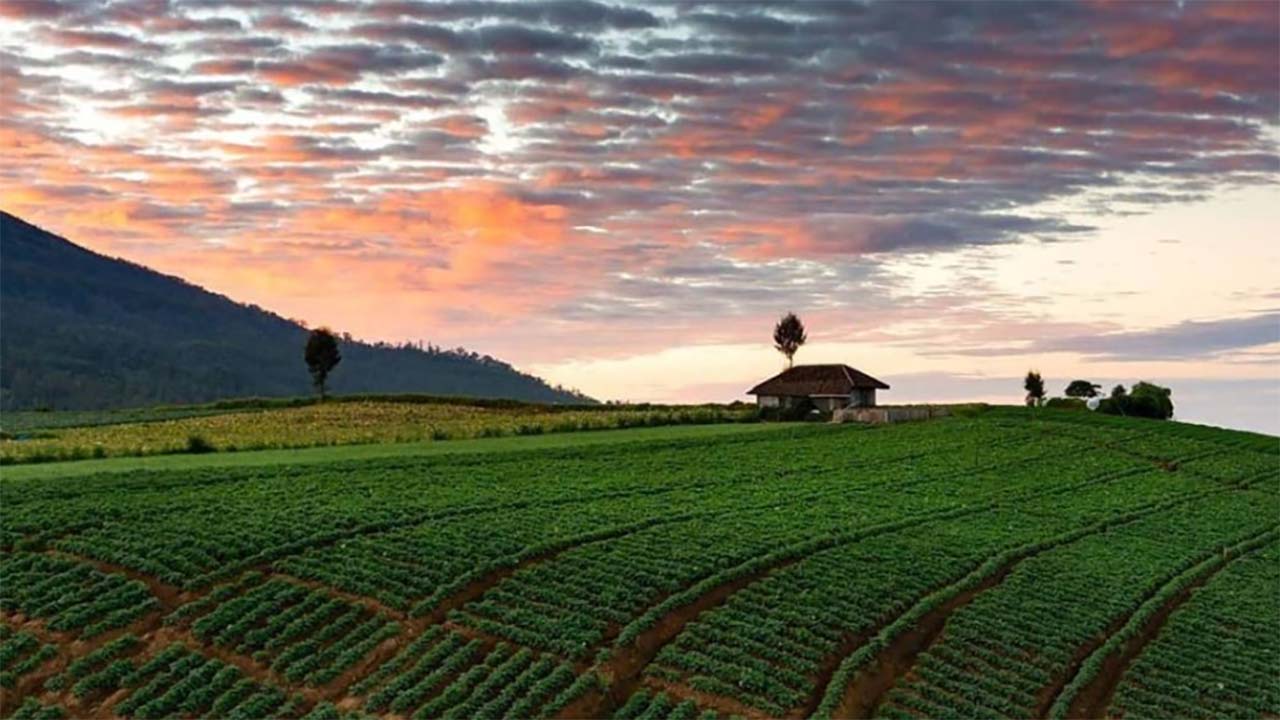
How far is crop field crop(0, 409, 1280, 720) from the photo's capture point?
28.2 metres

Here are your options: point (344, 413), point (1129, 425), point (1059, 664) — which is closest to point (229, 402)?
point (344, 413)

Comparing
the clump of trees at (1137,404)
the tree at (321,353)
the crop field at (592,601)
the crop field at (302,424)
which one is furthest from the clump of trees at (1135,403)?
the tree at (321,353)

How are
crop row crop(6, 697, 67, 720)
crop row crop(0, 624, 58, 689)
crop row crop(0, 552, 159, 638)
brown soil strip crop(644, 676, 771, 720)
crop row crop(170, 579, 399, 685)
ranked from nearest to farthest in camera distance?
crop row crop(6, 697, 67, 720) → brown soil strip crop(644, 676, 771, 720) → crop row crop(0, 624, 58, 689) → crop row crop(170, 579, 399, 685) → crop row crop(0, 552, 159, 638)

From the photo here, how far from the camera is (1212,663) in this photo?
34.0m

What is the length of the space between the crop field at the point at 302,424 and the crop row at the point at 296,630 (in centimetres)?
2441

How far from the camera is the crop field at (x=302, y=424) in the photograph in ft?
186

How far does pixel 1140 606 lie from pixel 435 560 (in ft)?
69.9

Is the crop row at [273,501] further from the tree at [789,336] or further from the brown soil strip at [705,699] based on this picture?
the tree at [789,336]

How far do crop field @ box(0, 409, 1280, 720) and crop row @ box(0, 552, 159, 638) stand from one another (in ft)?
0.27

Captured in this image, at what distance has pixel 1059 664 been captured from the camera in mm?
31984

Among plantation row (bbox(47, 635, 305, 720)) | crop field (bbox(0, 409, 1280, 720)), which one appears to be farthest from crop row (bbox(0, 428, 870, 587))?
plantation row (bbox(47, 635, 305, 720))

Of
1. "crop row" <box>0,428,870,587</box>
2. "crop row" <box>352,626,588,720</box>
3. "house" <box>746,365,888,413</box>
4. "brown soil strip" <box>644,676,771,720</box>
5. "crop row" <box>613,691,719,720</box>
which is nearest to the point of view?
"crop row" <box>613,691,719,720</box>

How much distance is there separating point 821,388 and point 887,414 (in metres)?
13.8

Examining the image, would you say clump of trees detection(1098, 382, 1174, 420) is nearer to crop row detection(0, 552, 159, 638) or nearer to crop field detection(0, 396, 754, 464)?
crop field detection(0, 396, 754, 464)
